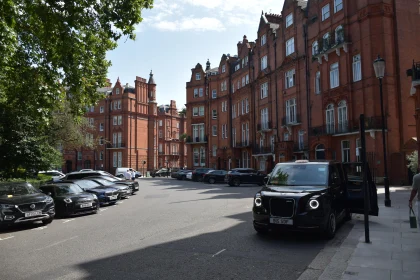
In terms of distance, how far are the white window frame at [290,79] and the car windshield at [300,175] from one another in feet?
94.7

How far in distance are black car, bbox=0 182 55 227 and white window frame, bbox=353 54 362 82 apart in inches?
997

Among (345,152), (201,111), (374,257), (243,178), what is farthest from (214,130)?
(374,257)

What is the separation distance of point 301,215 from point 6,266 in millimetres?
6174

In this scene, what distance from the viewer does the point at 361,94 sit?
91.4ft

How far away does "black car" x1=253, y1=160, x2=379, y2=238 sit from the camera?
774 centimetres

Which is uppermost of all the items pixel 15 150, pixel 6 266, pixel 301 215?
pixel 15 150

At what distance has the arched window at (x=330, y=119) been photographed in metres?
30.7

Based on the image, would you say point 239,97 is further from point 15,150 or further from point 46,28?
point 46,28

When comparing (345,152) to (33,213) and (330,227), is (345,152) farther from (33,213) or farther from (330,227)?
(33,213)

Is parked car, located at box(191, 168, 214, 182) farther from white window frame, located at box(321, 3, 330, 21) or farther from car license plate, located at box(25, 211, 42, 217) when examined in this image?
car license plate, located at box(25, 211, 42, 217)

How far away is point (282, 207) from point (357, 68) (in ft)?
80.3

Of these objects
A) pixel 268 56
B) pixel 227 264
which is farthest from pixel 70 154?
pixel 227 264

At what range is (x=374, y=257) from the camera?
647 centimetres

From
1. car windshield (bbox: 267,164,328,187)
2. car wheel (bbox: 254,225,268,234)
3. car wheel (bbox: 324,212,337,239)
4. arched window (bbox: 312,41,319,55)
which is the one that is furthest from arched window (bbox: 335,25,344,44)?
car wheel (bbox: 254,225,268,234)
